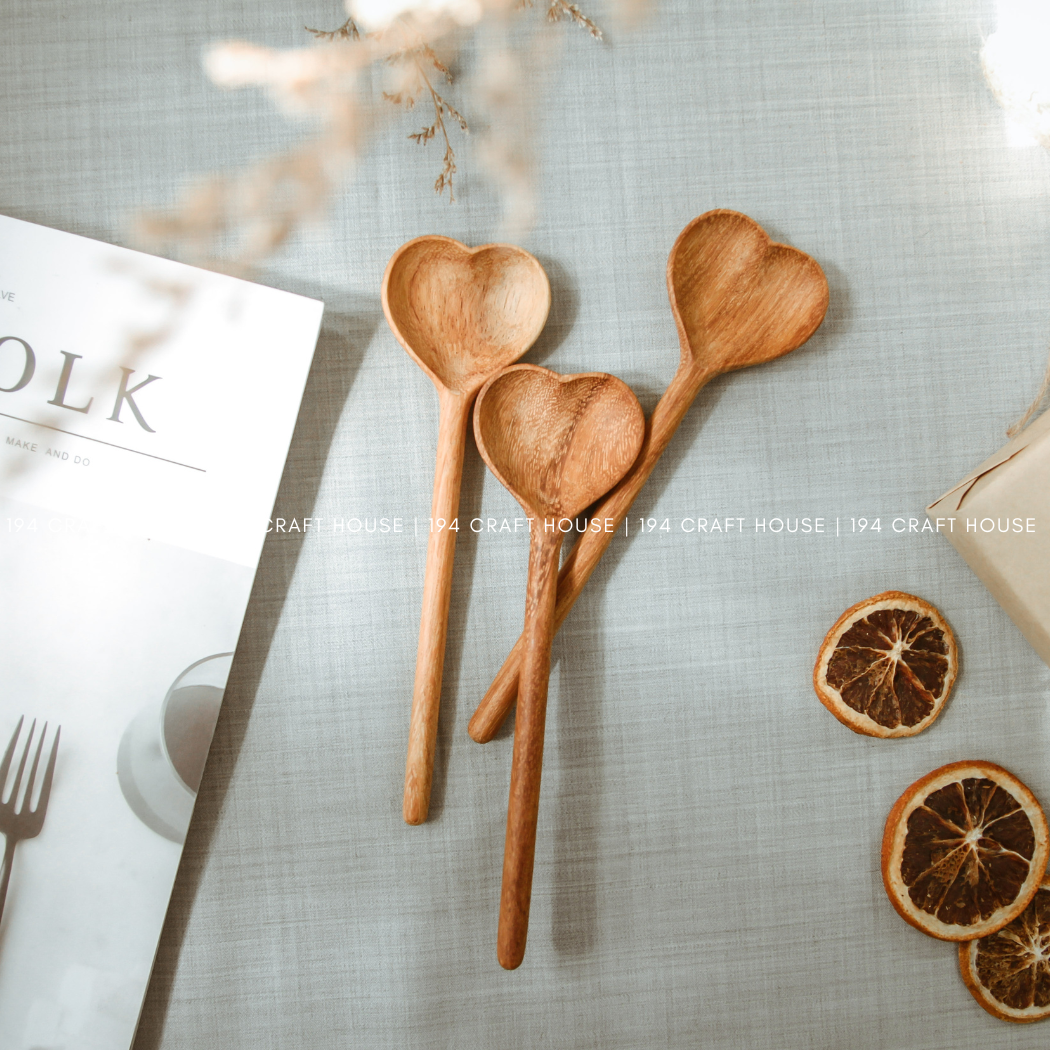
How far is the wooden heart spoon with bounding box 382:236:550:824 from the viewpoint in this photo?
696 millimetres

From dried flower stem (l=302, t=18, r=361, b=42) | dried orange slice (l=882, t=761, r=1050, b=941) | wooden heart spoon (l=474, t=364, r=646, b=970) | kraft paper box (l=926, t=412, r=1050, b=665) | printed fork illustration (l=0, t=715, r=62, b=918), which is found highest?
dried flower stem (l=302, t=18, r=361, b=42)

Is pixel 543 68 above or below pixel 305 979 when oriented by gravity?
above

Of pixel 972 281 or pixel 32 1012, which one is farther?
pixel 972 281

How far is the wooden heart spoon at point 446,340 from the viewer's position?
0.70m

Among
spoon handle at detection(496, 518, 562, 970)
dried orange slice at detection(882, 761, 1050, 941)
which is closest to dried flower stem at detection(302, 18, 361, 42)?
spoon handle at detection(496, 518, 562, 970)

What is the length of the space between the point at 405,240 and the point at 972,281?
602 mm

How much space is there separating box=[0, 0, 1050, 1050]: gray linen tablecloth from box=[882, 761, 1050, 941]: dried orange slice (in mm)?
27

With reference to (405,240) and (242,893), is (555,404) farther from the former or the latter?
(242,893)

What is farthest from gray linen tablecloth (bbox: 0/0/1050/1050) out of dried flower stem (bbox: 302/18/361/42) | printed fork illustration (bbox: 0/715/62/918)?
printed fork illustration (bbox: 0/715/62/918)

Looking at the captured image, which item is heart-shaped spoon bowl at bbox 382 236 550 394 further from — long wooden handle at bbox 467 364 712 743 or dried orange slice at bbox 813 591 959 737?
dried orange slice at bbox 813 591 959 737

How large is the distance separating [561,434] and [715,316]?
20 centimetres

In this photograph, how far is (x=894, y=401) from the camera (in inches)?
30.0

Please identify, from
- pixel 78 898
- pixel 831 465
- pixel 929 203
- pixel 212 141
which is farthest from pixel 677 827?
pixel 212 141

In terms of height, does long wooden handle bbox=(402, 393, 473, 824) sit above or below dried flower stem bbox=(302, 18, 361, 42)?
below
